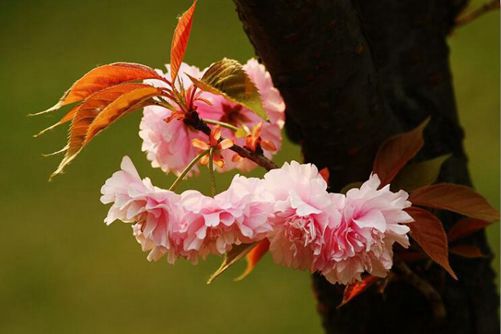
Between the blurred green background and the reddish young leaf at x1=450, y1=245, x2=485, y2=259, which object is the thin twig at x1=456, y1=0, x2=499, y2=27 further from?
the blurred green background

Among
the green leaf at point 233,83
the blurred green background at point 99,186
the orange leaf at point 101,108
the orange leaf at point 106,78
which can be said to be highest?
the orange leaf at point 106,78

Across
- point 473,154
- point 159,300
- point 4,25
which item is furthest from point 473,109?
point 4,25

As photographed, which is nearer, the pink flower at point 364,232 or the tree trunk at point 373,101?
the pink flower at point 364,232

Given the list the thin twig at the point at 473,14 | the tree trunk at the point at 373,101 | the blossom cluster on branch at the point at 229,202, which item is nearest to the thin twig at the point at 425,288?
the tree trunk at the point at 373,101

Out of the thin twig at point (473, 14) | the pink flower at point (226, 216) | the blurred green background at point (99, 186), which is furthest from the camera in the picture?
the blurred green background at point (99, 186)

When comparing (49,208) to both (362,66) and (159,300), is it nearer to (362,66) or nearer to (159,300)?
(159,300)

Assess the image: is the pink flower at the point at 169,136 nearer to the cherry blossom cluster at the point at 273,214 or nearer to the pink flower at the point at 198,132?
the pink flower at the point at 198,132
